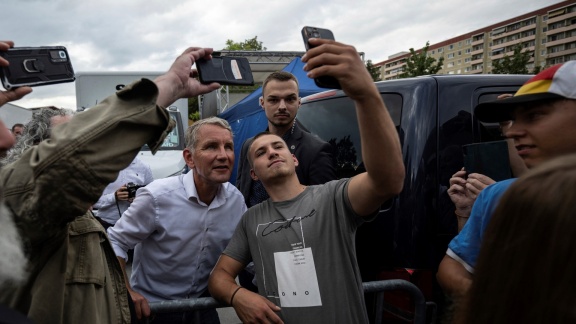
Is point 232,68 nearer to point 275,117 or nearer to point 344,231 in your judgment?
point 344,231

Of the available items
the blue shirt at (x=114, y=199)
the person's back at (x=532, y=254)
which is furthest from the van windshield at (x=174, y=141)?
the person's back at (x=532, y=254)

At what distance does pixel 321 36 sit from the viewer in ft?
5.10

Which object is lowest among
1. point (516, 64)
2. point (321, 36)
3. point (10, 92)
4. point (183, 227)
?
point (183, 227)

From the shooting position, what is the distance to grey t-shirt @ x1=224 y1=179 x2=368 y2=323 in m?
1.82

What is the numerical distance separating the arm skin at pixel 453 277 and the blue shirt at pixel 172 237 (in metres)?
1.17

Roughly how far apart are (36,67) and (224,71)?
0.63m

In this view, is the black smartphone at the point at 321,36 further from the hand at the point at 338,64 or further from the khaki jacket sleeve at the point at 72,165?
the khaki jacket sleeve at the point at 72,165

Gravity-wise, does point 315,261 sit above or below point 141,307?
above

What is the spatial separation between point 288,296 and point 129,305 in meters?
0.65

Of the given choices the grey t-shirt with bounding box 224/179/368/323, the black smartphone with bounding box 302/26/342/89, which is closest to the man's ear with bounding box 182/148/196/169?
the grey t-shirt with bounding box 224/179/368/323

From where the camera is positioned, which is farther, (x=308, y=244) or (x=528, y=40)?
(x=528, y=40)

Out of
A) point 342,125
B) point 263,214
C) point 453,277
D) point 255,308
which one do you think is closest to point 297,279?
point 255,308

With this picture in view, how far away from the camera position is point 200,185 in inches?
96.0

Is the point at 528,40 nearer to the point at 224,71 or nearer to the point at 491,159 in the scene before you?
the point at 491,159
